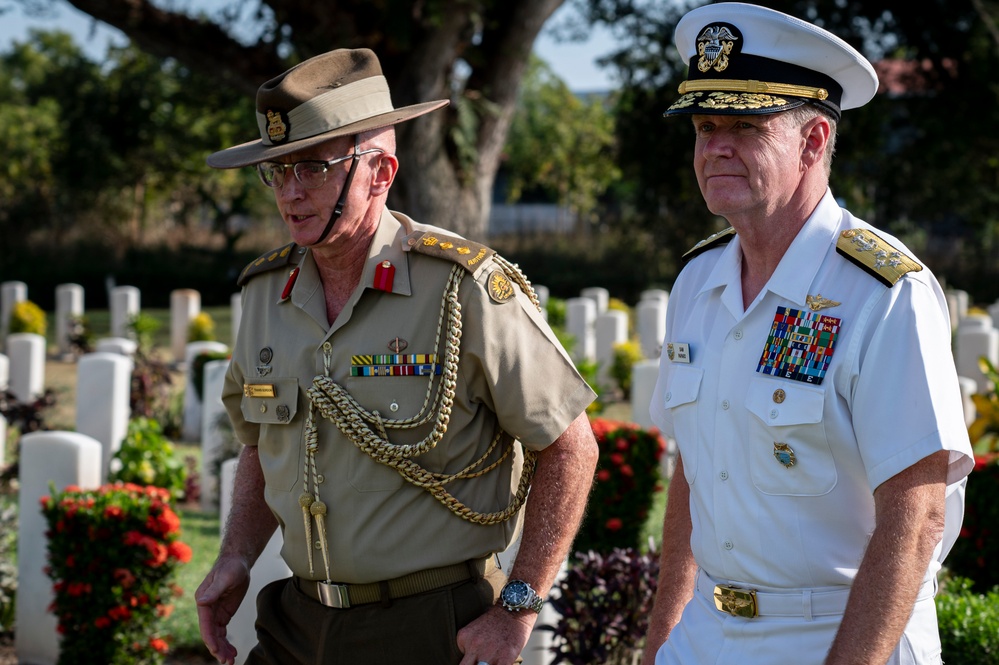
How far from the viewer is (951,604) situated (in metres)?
3.75

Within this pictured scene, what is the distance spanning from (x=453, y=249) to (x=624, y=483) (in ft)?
12.3

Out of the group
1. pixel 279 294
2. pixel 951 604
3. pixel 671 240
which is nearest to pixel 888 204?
pixel 671 240

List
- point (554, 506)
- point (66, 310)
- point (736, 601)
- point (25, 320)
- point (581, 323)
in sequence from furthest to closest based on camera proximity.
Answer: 1. point (66, 310)
2. point (25, 320)
3. point (581, 323)
4. point (554, 506)
5. point (736, 601)

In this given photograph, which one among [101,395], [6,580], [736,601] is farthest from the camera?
[101,395]

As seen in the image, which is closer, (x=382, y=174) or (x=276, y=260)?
(x=382, y=174)

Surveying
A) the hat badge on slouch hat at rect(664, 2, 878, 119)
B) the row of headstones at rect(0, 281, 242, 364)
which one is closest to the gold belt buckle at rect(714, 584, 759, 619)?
the hat badge on slouch hat at rect(664, 2, 878, 119)

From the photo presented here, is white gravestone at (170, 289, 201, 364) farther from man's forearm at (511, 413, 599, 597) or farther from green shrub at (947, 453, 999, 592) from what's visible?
man's forearm at (511, 413, 599, 597)

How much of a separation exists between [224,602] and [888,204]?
66.9 ft

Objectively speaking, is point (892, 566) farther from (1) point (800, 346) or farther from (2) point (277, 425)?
(2) point (277, 425)

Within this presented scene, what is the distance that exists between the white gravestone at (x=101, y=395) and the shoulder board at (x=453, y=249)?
5.09m

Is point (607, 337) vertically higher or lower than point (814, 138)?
lower

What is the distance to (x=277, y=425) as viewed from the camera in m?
2.71

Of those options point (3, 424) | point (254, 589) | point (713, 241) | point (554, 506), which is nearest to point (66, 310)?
point (3, 424)

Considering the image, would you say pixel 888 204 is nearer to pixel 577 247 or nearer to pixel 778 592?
pixel 577 247
